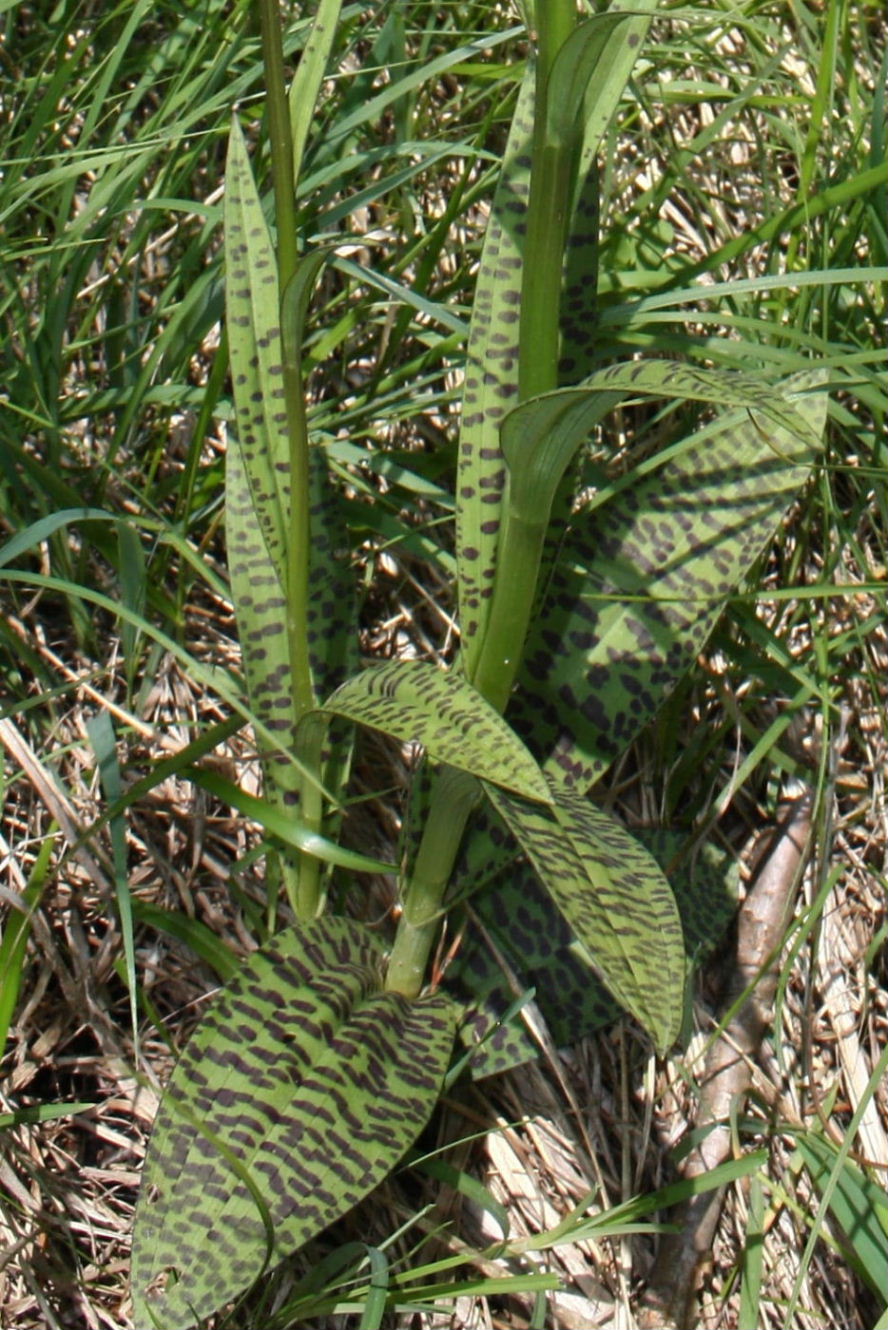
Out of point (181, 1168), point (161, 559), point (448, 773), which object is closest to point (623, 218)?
point (161, 559)

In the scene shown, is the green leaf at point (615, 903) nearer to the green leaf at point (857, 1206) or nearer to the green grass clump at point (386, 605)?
the green grass clump at point (386, 605)

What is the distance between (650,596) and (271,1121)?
0.54 m

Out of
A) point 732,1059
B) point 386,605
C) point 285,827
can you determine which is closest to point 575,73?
point 285,827

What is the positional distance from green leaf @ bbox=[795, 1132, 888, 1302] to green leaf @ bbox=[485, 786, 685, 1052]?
17.5 inches

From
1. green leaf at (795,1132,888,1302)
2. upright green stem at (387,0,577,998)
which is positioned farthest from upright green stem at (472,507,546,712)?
green leaf at (795,1132,888,1302)

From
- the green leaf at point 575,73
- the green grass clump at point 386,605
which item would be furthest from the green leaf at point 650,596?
the green leaf at point 575,73

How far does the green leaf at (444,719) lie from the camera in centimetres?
103

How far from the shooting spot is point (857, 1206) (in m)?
1.38

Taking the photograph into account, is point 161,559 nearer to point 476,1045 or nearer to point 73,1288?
point 476,1045

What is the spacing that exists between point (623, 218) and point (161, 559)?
63 cm

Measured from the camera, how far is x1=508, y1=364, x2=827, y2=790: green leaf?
131 centimetres

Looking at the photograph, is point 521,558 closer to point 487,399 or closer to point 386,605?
point 487,399

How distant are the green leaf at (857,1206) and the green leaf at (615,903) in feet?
1.46

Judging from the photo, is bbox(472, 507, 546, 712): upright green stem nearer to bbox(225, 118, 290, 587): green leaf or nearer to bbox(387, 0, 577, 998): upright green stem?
bbox(387, 0, 577, 998): upright green stem
